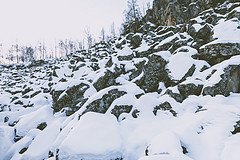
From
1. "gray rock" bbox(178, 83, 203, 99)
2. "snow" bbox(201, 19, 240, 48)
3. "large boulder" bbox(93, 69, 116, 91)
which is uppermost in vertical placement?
"snow" bbox(201, 19, 240, 48)

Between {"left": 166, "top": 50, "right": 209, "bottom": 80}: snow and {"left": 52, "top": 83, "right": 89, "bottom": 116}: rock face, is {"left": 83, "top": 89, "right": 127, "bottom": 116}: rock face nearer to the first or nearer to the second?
{"left": 52, "top": 83, "right": 89, "bottom": 116}: rock face

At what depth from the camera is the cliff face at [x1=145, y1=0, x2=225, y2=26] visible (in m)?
17.1

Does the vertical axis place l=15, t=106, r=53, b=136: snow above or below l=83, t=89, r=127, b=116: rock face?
below

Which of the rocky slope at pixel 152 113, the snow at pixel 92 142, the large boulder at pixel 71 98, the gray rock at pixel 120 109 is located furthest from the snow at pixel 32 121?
the snow at pixel 92 142

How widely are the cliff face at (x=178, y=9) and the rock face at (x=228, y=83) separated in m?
16.7

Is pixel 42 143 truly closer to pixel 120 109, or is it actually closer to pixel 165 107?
pixel 120 109

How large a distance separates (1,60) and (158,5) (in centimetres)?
7527

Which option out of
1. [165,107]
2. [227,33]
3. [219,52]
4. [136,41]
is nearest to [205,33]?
Answer: [227,33]

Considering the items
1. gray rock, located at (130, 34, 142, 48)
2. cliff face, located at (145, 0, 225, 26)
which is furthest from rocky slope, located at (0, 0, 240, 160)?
cliff face, located at (145, 0, 225, 26)

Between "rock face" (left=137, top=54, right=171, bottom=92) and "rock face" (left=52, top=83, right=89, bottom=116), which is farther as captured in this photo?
"rock face" (left=52, top=83, right=89, bottom=116)

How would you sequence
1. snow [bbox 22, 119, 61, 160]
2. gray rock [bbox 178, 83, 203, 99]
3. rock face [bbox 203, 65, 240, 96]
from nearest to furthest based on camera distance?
1. rock face [bbox 203, 65, 240, 96]
2. snow [bbox 22, 119, 61, 160]
3. gray rock [bbox 178, 83, 203, 99]

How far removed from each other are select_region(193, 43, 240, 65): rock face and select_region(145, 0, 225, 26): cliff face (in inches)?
567

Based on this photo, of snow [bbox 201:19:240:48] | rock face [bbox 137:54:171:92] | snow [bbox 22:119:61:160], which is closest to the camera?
snow [bbox 22:119:61:160]

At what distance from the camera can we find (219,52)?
6445 mm
